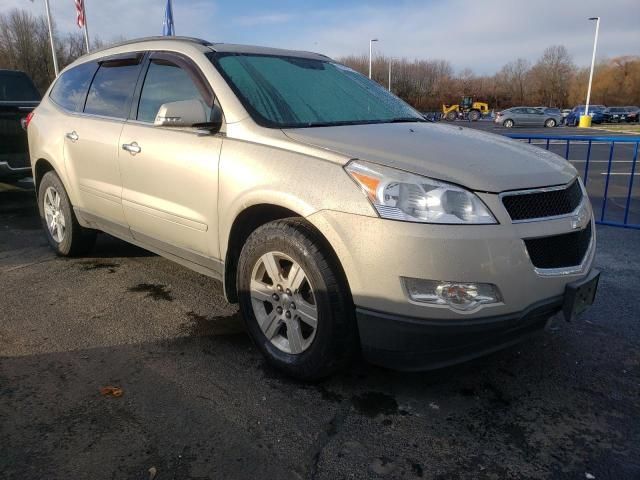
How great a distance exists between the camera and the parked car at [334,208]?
2299 millimetres

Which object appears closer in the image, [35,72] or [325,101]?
[325,101]

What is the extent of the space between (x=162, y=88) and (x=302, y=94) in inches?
40.8

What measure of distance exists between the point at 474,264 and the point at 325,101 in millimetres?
1653

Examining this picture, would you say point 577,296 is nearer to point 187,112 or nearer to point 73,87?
point 187,112

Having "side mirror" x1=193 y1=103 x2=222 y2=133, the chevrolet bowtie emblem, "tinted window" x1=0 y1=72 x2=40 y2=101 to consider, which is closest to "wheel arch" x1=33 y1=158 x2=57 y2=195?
"side mirror" x1=193 y1=103 x2=222 y2=133

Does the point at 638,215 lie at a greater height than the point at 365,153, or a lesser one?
lesser

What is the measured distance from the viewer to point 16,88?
8.19 metres

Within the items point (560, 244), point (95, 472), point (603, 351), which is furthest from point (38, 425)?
point (603, 351)

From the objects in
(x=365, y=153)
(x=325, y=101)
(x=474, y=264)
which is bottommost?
(x=474, y=264)

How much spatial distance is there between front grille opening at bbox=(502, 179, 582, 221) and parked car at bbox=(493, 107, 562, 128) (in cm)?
3951

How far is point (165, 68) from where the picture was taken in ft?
11.7

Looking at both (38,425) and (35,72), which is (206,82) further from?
(35,72)

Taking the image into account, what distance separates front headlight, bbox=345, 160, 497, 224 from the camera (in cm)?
229

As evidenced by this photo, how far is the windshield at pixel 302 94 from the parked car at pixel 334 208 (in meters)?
0.02
